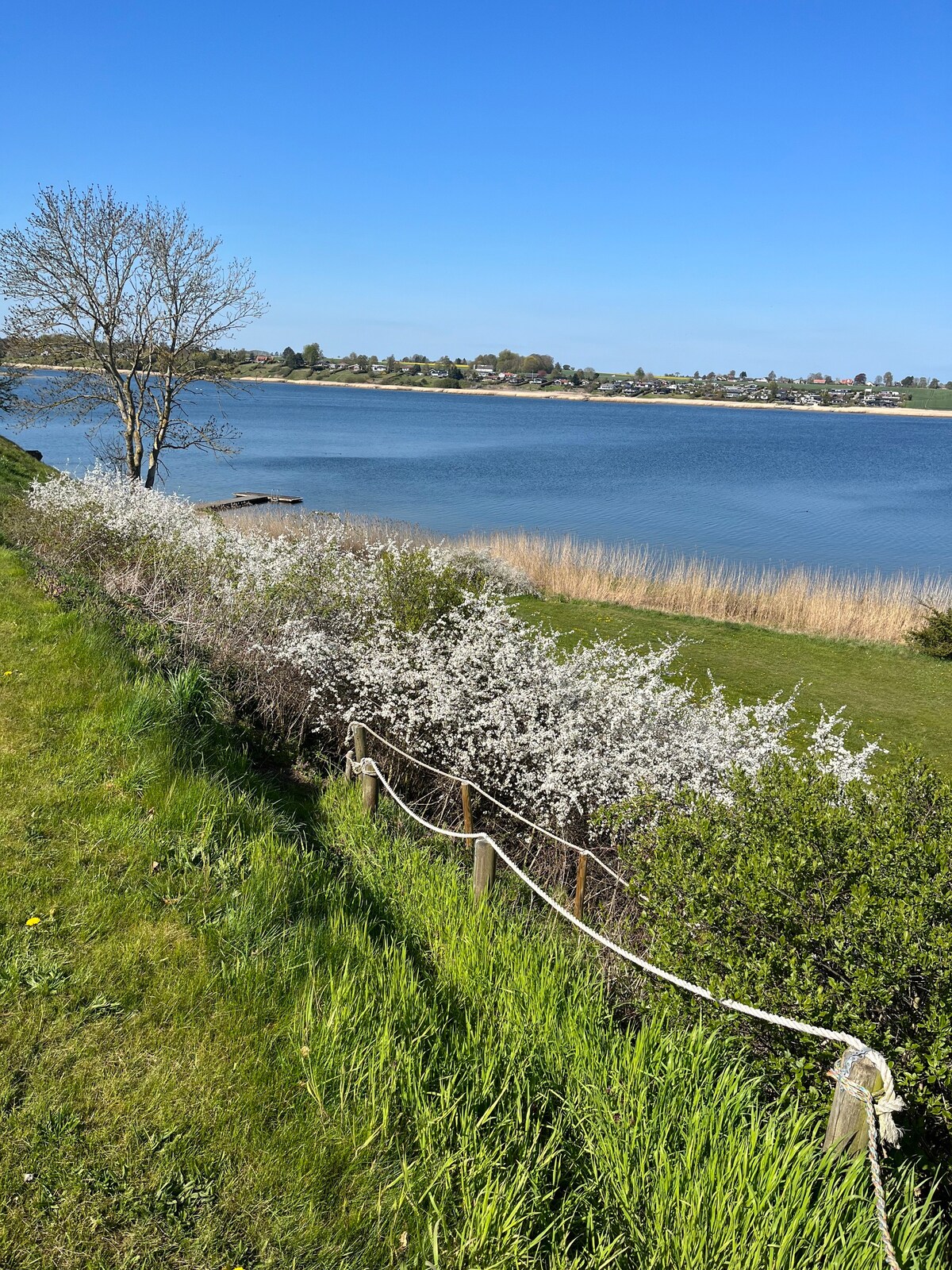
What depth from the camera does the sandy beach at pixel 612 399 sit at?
517 feet

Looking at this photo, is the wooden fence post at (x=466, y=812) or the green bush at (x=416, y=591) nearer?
the wooden fence post at (x=466, y=812)

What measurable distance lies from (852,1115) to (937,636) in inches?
578

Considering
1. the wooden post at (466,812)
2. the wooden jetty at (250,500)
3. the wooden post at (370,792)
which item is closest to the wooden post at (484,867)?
the wooden post at (466,812)

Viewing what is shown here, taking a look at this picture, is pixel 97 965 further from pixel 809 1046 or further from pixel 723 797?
pixel 723 797

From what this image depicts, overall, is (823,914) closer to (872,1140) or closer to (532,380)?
(872,1140)

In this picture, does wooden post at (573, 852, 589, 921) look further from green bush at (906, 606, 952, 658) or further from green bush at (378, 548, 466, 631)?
green bush at (906, 606, 952, 658)

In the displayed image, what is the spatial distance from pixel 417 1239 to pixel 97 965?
5.51 feet

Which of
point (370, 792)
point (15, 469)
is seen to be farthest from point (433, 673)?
point (15, 469)

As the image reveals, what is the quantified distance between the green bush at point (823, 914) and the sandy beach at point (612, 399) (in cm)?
15299

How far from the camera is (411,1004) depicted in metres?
3.14

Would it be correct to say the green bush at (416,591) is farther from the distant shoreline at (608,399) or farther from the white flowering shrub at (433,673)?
the distant shoreline at (608,399)

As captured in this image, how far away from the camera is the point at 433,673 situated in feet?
22.6

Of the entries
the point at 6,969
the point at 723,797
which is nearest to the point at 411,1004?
the point at 6,969

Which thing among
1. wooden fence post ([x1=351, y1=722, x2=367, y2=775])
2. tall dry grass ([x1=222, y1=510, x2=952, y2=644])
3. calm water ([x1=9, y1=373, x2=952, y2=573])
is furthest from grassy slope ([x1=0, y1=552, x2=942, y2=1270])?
calm water ([x1=9, y1=373, x2=952, y2=573])
